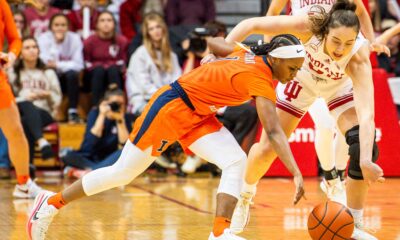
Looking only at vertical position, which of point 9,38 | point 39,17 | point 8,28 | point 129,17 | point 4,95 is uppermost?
point 8,28

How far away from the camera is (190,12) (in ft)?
43.3

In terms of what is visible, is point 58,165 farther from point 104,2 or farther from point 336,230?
point 336,230

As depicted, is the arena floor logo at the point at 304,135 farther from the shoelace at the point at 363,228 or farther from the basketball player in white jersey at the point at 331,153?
the shoelace at the point at 363,228

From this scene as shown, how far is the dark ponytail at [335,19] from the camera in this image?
19.7ft

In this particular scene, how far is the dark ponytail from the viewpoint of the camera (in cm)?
602

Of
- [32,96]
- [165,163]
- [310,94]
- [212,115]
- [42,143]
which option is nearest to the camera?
[212,115]

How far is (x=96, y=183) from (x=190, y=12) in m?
7.53

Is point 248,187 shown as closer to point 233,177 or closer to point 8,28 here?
point 233,177

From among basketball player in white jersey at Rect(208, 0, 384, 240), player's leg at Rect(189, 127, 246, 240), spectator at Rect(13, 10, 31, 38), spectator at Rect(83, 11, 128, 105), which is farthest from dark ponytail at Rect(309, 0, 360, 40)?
spectator at Rect(13, 10, 31, 38)

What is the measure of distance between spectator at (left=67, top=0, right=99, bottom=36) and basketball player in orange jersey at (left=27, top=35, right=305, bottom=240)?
24.4 feet

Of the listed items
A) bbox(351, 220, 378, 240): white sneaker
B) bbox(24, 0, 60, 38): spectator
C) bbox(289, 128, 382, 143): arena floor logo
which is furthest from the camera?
bbox(24, 0, 60, 38): spectator

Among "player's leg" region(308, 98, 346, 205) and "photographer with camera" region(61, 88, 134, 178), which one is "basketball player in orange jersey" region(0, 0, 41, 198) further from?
"player's leg" region(308, 98, 346, 205)

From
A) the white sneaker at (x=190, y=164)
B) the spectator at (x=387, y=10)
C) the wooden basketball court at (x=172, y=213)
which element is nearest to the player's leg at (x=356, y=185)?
the wooden basketball court at (x=172, y=213)

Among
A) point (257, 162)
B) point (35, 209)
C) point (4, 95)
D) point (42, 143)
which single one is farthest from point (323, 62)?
point (42, 143)
